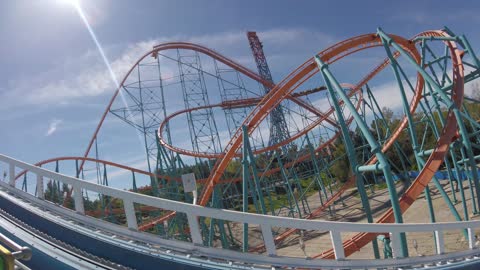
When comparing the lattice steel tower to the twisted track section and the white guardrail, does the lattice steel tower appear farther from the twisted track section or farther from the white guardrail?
the white guardrail

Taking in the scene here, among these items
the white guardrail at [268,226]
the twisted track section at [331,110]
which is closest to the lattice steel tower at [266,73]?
the twisted track section at [331,110]

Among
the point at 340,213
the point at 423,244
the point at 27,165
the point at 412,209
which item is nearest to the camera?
the point at 27,165

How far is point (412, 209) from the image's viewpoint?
14.9 meters

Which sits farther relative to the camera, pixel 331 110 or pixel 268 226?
pixel 331 110

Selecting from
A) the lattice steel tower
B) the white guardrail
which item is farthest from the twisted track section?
the lattice steel tower

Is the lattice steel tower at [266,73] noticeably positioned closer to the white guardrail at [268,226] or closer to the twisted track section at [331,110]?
the twisted track section at [331,110]

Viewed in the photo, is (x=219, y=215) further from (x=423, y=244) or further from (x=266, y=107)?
(x=423, y=244)

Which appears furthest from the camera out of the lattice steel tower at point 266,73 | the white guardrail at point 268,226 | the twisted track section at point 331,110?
the lattice steel tower at point 266,73

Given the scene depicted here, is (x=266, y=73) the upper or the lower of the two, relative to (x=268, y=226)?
upper

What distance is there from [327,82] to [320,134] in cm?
1418

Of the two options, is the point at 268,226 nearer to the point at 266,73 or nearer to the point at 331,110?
the point at 331,110

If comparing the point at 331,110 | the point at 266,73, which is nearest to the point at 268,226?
the point at 331,110

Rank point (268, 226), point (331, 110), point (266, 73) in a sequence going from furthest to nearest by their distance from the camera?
point (266, 73)
point (331, 110)
point (268, 226)

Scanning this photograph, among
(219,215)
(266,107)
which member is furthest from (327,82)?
(219,215)
